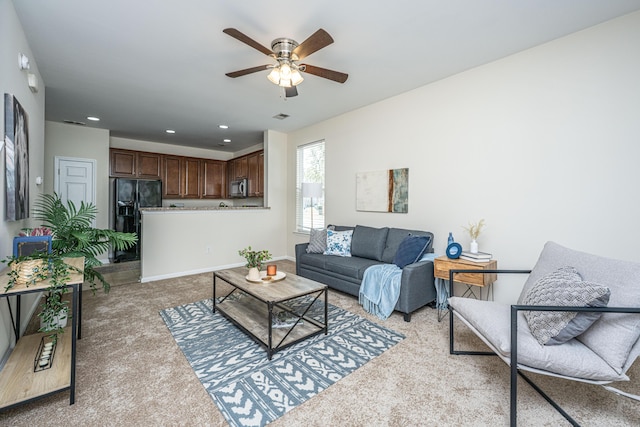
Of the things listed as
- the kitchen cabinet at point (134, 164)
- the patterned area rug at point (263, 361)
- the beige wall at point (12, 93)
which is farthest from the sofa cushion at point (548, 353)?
the kitchen cabinet at point (134, 164)

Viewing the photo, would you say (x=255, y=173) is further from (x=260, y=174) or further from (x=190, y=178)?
(x=190, y=178)

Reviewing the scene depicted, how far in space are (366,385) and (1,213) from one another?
2.74 meters

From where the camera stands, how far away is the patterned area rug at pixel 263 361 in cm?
162

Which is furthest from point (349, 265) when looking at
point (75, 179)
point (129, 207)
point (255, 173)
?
point (75, 179)

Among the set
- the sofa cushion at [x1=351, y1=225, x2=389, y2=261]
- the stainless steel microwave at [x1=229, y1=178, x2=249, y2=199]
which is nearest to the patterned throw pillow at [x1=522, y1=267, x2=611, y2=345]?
the sofa cushion at [x1=351, y1=225, x2=389, y2=261]

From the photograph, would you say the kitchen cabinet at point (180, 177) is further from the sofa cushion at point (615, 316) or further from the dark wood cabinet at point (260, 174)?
the sofa cushion at point (615, 316)

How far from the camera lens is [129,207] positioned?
5.31m

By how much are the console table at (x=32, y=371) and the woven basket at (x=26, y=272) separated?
0.04 metres

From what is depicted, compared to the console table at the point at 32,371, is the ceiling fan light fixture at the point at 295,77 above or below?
above

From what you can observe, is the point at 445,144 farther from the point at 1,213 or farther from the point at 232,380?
the point at 1,213

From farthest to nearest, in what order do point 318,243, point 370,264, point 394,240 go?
point 318,243 → point 394,240 → point 370,264

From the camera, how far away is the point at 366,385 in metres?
1.78

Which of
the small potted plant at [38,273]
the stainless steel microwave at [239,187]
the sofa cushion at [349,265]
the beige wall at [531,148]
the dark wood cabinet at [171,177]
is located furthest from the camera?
the stainless steel microwave at [239,187]

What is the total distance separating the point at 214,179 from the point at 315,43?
18.7 feet
